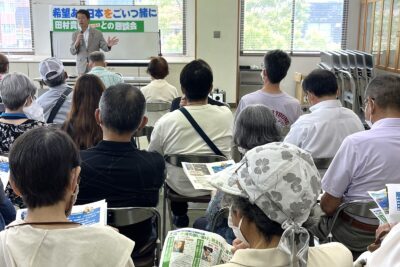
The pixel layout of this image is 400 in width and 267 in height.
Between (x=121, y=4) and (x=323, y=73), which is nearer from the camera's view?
(x=323, y=73)

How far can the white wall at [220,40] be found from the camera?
7652mm

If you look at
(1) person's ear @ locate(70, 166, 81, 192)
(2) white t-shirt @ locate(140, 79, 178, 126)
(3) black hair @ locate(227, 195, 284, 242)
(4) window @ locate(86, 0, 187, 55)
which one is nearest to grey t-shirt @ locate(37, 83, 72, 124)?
(2) white t-shirt @ locate(140, 79, 178, 126)

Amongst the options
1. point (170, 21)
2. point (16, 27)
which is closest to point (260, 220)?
point (170, 21)

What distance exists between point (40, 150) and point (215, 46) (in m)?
6.88

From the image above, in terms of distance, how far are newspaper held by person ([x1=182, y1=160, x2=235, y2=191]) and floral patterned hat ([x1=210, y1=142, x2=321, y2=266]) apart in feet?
3.69

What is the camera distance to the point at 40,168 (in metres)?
1.15

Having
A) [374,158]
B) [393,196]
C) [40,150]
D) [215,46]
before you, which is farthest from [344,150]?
[215,46]

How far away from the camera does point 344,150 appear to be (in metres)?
2.11

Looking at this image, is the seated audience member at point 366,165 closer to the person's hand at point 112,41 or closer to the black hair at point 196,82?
the black hair at point 196,82

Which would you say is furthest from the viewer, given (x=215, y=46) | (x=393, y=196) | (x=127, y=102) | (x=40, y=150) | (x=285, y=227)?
(x=215, y=46)

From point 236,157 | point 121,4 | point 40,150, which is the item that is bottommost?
point 236,157

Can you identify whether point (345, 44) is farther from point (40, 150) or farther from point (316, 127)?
point (40, 150)

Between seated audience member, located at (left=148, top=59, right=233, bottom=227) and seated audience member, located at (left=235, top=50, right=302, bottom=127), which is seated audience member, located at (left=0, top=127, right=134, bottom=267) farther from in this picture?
seated audience member, located at (left=235, top=50, right=302, bottom=127)

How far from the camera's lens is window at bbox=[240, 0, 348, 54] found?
27.5 ft
